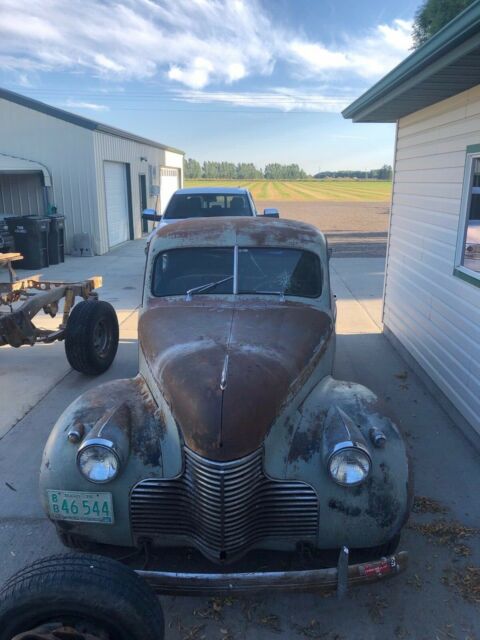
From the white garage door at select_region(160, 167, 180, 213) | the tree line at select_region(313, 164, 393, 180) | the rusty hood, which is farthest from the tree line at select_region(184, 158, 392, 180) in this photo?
the rusty hood

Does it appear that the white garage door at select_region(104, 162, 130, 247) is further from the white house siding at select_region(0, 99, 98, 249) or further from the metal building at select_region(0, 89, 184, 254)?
the white house siding at select_region(0, 99, 98, 249)

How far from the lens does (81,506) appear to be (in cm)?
278

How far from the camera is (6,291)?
272 inches

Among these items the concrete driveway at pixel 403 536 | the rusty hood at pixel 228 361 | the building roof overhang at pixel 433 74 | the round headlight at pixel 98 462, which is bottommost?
the concrete driveway at pixel 403 536

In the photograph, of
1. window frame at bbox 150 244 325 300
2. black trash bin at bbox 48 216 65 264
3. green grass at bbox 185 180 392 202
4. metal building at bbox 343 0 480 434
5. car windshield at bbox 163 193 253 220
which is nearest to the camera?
window frame at bbox 150 244 325 300

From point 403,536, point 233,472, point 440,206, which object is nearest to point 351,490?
point 233,472

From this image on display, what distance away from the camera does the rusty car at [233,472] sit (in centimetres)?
258

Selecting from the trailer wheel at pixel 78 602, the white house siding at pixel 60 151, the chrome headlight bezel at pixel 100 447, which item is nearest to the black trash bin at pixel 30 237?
the white house siding at pixel 60 151

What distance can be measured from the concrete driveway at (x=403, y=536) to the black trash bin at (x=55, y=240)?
7.56 meters

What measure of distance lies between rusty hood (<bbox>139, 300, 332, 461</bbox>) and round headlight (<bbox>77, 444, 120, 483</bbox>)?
39cm

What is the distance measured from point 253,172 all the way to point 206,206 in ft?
442

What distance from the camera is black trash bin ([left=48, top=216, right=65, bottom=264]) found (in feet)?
46.5

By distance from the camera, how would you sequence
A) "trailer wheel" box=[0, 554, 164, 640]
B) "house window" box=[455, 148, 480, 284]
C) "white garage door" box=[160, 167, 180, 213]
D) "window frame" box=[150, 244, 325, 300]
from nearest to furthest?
"trailer wheel" box=[0, 554, 164, 640], "window frame" box=[150, 244, 325, 300], "house window" box=[455, 148, 480, 284], "white garage door" box=[160, 167, 180, 213]

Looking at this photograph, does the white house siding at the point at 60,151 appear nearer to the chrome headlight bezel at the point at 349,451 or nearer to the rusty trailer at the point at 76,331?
the rusty trailer at the point at 76,331
